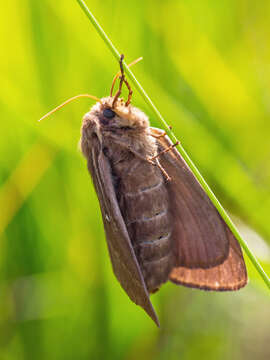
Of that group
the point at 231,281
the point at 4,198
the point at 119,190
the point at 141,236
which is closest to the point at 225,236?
the point at 231,281

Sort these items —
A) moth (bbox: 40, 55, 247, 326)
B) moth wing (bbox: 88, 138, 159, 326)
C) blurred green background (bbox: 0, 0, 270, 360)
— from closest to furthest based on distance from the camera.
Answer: moth wing (bbox: 88, 138, 159, 326)
moth (bbox: 40, 55, 247, 326)
blurred green background (bbox: 0, 0, 270, 360)

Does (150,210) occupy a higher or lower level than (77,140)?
lower

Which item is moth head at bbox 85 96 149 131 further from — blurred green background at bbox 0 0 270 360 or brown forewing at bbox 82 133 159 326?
blurred green background at bbox 0 0 270 360

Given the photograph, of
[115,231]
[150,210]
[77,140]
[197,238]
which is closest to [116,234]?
[115,231]

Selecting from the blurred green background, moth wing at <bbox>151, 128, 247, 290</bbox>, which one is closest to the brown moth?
moth wing at <bbox>151, 128, 247, 290</bbox>

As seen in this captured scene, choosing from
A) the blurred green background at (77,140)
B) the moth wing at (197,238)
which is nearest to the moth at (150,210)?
the moth wing at (197,238)

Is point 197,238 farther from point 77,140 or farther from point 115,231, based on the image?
point 77,140

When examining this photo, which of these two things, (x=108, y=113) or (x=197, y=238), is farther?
(x=197, y=238)

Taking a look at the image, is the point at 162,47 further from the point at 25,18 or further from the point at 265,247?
the point at 265,247
